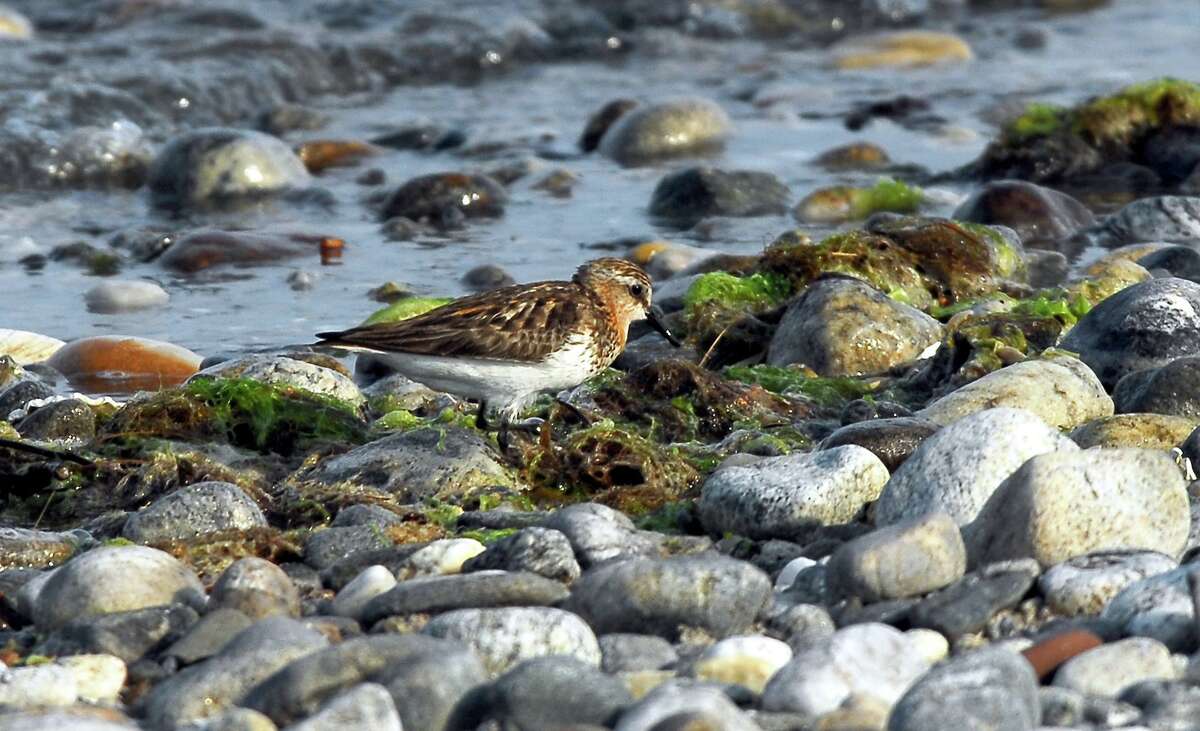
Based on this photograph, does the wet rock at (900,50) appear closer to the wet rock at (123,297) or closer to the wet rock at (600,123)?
the wet rock at (600,123)

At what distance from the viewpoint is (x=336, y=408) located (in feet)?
23.6

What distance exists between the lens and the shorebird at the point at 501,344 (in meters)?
6.79

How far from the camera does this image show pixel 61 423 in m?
7.24

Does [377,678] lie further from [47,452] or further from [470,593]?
[47,452]

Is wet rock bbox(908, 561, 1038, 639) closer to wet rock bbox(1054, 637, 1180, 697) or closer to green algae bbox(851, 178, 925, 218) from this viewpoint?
wet rock bbox(1054, 637, 1180, 697)

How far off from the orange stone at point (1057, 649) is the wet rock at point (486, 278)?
655cm

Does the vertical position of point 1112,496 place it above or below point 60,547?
above

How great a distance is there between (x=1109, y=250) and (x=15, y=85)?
31.0 feet

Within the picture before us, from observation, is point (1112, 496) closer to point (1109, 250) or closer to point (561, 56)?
point (1109, 250)

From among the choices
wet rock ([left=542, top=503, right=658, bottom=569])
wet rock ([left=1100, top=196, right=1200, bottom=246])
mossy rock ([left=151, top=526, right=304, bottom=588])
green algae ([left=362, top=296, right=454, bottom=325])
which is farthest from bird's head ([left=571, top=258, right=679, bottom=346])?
wet rock ([left=1100, top=196, right=1200, bottom=246])

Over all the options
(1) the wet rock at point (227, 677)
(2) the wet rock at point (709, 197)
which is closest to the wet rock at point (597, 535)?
(1) the wet rock at point (227, 677)

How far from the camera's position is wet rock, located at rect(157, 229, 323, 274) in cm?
1120

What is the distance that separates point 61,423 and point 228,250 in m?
4.19

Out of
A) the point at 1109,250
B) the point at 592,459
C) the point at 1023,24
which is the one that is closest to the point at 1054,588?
the point at 592,459
